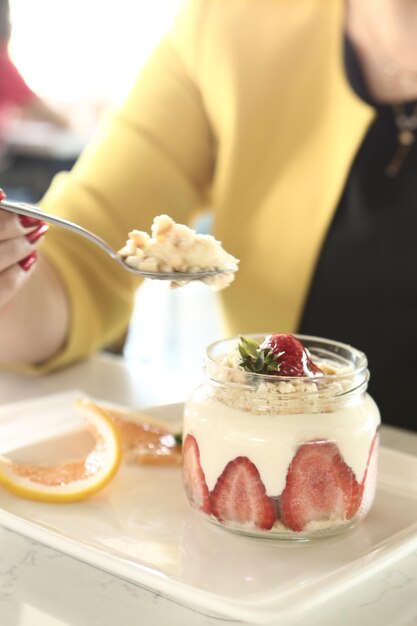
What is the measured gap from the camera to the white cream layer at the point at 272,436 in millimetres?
685

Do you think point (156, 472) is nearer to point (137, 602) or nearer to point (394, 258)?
point (137, 602)

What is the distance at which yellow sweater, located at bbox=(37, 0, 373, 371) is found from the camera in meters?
1.29

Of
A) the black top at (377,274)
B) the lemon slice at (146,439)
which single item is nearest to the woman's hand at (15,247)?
the lemon slice at (146,439)

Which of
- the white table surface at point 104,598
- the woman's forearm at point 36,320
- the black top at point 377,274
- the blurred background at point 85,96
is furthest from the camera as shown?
the blurred background at point 85,96

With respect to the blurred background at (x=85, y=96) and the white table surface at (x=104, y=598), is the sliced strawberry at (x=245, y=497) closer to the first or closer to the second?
the white table surface at (x=104, y=598)

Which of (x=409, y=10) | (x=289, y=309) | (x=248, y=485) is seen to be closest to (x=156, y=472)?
(x=248, y=485)

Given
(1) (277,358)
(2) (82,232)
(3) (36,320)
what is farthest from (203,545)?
(3) (36,320)

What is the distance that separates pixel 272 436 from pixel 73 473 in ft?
0.72

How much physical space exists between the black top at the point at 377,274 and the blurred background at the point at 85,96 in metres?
1.54

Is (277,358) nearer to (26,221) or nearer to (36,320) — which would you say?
(26,221)

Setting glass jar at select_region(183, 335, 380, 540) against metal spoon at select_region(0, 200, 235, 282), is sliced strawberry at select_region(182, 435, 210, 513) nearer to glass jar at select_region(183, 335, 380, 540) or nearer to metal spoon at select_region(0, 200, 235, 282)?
glass jar at select_region(183, 335, 380, 540)

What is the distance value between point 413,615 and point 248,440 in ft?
0.55

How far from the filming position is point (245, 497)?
0.70 m

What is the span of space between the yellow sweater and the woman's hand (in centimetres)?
36
